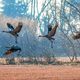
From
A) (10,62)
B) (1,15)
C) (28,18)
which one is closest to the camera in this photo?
(10,62)

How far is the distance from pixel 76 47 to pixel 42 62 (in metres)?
6.64

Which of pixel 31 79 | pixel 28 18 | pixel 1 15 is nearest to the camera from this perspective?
pixel 31 79

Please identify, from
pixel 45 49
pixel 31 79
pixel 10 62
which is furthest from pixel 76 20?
pixel 31 79

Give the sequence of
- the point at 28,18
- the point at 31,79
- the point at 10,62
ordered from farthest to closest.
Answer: the point at 28,18 → the point at 10,62 → the point at 31,79

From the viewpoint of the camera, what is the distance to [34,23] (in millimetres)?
38031

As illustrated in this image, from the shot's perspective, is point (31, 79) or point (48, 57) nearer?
point (31, 79)

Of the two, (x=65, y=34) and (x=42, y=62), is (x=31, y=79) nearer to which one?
(x=42, y=62)

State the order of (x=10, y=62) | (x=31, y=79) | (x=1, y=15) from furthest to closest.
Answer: (x=1, y=15) < (x=10, y=62) < (x=31, y=79)

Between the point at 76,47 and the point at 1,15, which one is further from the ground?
the point at 1,15

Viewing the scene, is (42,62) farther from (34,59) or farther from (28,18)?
(28,18)

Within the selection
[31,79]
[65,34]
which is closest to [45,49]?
[65,34]

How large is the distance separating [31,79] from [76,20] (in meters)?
20.5

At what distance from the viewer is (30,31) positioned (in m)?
37.3

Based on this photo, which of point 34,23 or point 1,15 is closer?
point 1,15
